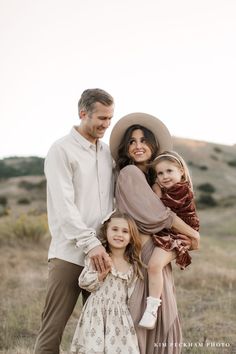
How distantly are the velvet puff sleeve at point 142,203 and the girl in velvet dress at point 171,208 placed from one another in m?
0.11

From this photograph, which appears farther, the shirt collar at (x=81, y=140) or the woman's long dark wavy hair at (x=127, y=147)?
the woman's long dark wavy hair at (x=127, y=147)

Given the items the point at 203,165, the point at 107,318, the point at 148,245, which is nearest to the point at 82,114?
the point at 148,245

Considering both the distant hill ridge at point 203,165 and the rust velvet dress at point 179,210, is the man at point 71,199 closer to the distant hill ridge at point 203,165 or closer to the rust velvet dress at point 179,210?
the rust velvet dress at point 179,210

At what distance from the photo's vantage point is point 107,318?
414 centimetres

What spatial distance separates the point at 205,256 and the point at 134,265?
9.15m

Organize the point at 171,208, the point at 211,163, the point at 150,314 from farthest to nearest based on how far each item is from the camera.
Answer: the point at 211,163, the point at 171,208, the point at 150,314

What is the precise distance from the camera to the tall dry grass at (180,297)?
669 centimetres

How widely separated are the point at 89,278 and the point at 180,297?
5.02m

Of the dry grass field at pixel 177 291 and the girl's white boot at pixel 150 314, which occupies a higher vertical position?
the girl's white boot at pixel 150 314

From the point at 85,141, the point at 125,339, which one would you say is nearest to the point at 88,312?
the point at 125,339

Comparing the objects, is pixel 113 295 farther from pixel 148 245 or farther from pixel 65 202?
pixel 65 202

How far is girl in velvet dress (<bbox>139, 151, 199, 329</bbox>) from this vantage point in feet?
13.8

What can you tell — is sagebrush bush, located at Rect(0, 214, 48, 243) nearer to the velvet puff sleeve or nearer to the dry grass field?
the dry grass field

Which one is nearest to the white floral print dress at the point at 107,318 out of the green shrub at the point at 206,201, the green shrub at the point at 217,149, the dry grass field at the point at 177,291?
the dry grass field at the point at 177,291
